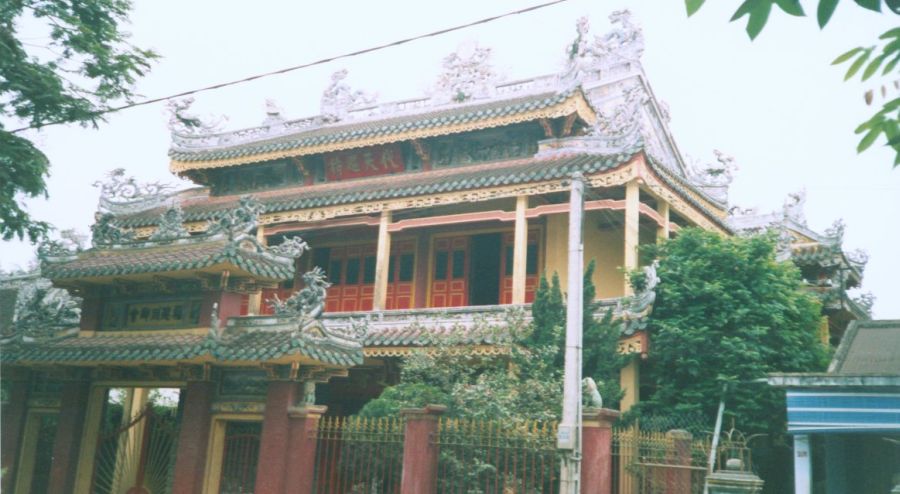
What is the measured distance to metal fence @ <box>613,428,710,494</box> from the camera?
10984 millimetres

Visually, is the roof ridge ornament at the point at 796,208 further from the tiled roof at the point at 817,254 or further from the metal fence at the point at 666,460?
the metal fence at the point at 666,460

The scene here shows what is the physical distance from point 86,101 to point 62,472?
567cm

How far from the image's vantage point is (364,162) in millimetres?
21156

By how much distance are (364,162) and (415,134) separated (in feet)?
6.45

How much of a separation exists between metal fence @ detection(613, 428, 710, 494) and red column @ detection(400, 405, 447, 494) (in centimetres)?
235

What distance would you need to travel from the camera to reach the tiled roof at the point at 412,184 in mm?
16812

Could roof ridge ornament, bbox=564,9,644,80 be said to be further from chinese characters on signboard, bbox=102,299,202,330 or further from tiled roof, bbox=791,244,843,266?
chinese characters on signboard, bbox=102,299,202,330

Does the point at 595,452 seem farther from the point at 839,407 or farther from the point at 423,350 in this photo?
the point at 423,350

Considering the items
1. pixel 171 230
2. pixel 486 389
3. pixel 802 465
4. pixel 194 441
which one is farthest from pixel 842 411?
pixel 171 230

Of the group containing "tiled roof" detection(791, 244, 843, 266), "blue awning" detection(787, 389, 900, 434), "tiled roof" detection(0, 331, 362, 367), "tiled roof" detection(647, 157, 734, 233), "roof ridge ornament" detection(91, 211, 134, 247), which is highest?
"tiled roof" detection(647, 157, 734, 233)

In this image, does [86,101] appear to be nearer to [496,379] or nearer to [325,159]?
[496,379]

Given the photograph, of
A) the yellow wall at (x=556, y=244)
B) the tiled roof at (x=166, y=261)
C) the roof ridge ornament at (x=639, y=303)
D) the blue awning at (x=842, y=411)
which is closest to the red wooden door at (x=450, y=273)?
the yellow wall at (x=556, y=244)

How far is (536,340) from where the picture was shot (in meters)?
13.6

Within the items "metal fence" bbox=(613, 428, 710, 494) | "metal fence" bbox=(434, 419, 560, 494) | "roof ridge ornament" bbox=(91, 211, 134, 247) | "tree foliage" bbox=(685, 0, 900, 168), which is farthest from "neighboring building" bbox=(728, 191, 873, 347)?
"tree foliage" bbox=(685, 0, 900, 168)
